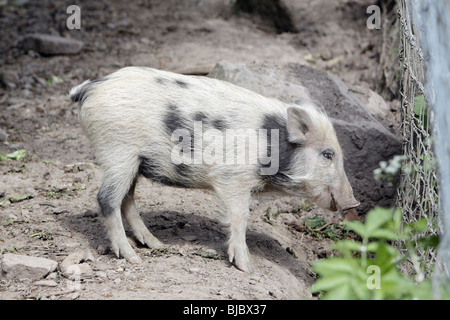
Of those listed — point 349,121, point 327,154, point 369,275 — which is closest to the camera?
point 369,275

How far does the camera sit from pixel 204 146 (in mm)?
4219

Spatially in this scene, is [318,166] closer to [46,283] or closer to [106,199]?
[106,199]

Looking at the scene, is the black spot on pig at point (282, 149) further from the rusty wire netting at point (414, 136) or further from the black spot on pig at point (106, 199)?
the black spot on pig at point (106, 199)

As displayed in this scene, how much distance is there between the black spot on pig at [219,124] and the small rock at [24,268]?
58.0 inches

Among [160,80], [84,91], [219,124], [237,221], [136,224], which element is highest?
[160,80]

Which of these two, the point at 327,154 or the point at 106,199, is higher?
the point at 327,154

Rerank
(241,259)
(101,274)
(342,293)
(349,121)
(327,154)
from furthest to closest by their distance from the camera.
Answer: (349,121) → (327,154) → (241,259) → (101,274) → (342,293)

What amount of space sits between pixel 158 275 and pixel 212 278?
360 mm

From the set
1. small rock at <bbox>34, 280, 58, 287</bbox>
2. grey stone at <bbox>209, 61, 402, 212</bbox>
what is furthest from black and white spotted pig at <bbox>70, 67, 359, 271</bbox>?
grey stone at <bbox>209, 61, 402, 212</bbox>

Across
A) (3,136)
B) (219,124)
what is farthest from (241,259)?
(3,136)

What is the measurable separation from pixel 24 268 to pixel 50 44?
5714mm

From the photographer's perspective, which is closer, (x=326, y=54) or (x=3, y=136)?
(x=3, y=136)

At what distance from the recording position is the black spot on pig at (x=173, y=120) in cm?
421
